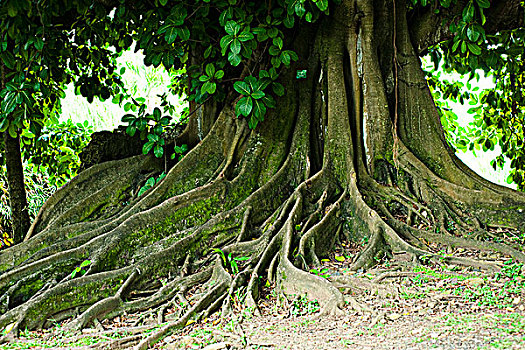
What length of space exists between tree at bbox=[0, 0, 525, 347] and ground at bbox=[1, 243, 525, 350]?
123mm

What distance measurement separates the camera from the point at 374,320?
10.0ft

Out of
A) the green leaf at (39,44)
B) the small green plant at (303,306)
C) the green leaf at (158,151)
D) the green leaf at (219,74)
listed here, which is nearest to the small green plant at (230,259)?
the small green plant at (303,306)

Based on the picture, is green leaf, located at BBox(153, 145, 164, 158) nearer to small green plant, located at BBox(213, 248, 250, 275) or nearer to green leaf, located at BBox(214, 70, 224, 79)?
green leaf, located at BBox(214, 70, 224, 79)

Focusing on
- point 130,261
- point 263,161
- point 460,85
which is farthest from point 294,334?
point 460,85

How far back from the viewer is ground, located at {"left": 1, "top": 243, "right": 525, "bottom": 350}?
2.77m

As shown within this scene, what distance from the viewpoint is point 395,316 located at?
10.1 feet

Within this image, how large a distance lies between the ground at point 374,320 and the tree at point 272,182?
0.12 meters

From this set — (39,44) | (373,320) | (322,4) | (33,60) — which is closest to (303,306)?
(373,320)

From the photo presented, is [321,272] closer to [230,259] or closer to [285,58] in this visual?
[230,259]

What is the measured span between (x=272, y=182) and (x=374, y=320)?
1919 millimetres

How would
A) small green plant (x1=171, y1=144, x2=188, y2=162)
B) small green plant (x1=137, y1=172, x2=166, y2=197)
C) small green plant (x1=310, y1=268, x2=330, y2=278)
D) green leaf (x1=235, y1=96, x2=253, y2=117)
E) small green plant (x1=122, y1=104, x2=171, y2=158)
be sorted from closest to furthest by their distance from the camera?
small green plant (x1=310, y1=268, x2=330, y2=278)
green leaf (x1=235, y1=96, x2=253, y2=117)
small green plant (x1=122, y1=104, x2=171, y2=158)
small green plant (x1=137, y1=172, x2=166, y2=197)
small green plant (x1=171, y1=144, x2=188, y2=162)

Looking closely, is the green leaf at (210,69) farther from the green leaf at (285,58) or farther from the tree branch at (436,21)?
the tree branch at (436,21)

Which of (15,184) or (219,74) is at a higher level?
(219,74)

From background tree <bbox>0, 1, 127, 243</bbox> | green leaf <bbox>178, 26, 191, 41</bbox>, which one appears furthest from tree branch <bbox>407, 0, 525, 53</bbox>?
background tree <bbox>0, 1, 127, 243</bbox>
